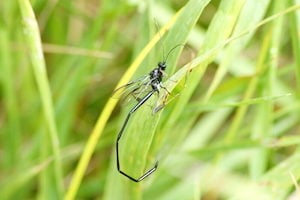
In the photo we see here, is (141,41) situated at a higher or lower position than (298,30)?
higher

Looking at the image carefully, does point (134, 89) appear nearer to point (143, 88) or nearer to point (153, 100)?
point (143, 88)

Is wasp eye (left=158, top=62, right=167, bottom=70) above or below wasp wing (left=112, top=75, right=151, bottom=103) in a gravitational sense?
below

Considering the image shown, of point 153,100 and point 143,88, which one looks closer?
point 153,100

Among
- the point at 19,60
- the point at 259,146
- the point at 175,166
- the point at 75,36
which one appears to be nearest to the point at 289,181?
the point at 259,146

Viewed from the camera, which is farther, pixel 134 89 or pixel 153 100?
pixel 134 89

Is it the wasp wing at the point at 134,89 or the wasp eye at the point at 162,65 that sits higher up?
the wasp wing at the point at 134,89

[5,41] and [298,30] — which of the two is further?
[5,41]

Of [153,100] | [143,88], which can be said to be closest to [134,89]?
[143,88]

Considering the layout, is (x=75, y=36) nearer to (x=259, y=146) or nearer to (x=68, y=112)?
(x=68, y=112)
